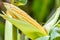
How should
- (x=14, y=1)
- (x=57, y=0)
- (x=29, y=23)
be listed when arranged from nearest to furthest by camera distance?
1. (x=29, y=23)
2. (x=14, y=1)
3. (x=57, y=0)

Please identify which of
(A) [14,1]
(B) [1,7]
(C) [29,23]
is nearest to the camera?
(C) [29,23]

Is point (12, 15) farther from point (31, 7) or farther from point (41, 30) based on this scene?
point (31, 7)

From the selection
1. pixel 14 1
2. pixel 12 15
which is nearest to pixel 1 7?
pixel 14 1

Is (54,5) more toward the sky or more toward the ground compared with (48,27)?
more toward the sky

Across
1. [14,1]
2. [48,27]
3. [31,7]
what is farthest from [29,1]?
[48,27]

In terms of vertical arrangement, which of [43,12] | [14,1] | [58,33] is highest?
[43,12]

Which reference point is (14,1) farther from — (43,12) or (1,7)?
(43,12)

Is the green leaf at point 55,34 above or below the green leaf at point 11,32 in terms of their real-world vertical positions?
below

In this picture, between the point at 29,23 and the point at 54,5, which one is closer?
the point at 29,23

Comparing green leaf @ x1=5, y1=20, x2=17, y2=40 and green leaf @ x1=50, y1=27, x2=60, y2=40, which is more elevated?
green leaf @ x1=5, y1=20, x2=17, y2=40
